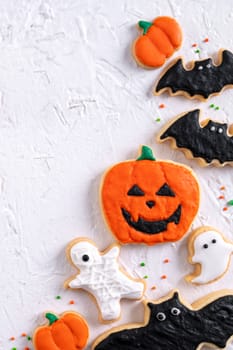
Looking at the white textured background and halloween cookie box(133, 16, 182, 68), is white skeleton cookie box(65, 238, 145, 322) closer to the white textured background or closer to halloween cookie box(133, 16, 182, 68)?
the white textured background

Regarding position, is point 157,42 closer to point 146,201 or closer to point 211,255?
point 146,201

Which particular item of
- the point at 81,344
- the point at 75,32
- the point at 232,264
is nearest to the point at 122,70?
the point at 75,32

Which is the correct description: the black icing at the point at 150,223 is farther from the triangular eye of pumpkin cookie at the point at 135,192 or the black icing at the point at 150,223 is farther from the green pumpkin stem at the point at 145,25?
the green pumpkin stem at the point at 145,25

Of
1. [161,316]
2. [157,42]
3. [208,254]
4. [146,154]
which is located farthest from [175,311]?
[157,42]

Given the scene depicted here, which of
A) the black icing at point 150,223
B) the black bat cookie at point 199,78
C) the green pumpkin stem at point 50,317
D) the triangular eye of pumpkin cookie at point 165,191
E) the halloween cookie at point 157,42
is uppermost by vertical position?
the halloween cookie at point 157,42

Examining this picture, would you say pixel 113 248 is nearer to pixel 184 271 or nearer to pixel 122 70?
pixel 184 271

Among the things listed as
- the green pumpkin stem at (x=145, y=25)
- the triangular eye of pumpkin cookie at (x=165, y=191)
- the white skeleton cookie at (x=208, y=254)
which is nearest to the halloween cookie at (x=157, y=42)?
the green pumpkin stem at (x=145, y=25)
